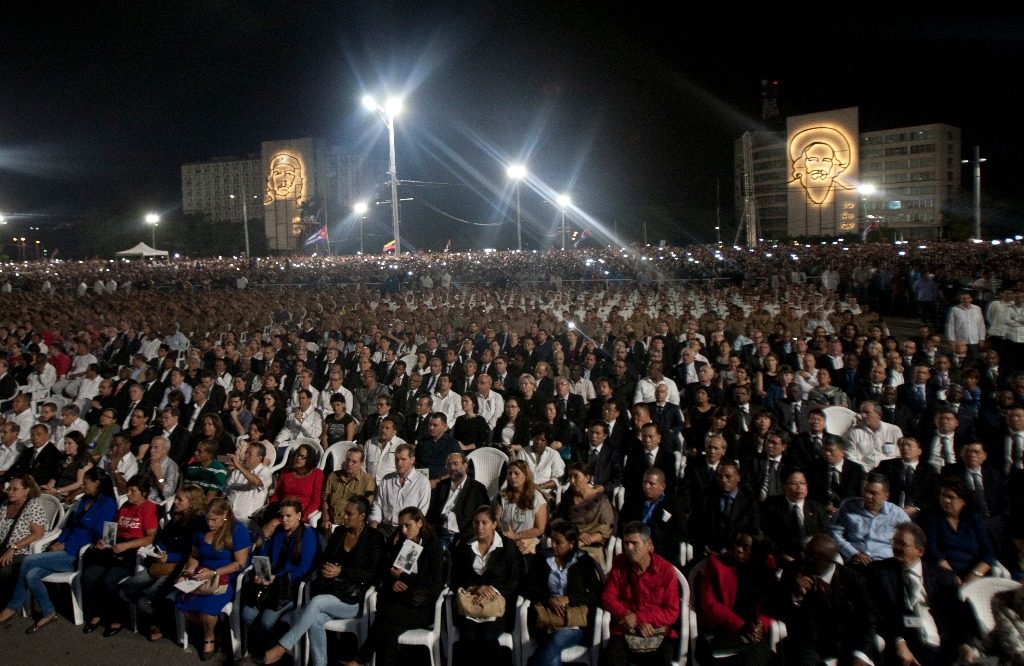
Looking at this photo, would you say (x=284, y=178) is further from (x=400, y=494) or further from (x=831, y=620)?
(x=831, y=620)

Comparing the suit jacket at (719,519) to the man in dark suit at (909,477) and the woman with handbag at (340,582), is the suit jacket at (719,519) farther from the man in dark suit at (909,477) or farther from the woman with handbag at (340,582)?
the woman with handbag at (340,582)

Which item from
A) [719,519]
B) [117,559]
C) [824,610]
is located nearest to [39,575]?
[117,559]

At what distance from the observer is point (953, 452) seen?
5781mm

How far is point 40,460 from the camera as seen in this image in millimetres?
6535

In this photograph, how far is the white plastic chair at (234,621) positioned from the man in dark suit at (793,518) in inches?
123

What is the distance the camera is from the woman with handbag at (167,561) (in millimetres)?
4773

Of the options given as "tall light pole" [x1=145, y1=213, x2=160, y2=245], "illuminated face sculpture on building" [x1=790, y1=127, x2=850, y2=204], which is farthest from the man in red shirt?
"tall light pole" [x1=145, y1=213, x2=160, y2=245]

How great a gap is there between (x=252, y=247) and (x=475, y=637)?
90590 mm

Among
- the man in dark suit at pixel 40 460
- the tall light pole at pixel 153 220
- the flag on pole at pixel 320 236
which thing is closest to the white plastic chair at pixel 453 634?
the man in dark suit at pixel 40 460

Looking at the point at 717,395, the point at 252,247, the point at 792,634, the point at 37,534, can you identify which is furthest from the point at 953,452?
the point at 252,247

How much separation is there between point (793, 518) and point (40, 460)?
590 centimetres

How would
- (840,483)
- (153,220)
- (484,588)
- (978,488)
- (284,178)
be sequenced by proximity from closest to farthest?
(484,588)
(978,488)
(840,483)
(153,220)
(284,178)

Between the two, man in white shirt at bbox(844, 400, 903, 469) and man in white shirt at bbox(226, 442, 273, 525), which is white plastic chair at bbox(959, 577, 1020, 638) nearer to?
man in white shirt at bbox(844, 400, 903, 469)

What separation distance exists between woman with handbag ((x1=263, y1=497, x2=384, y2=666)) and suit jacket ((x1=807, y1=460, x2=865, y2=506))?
9.66 ft
